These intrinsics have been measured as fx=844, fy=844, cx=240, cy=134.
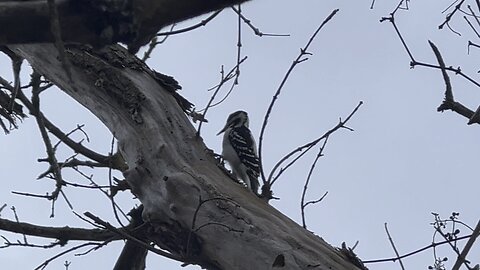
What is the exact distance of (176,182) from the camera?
3477 mm

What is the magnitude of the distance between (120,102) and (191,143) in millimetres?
436

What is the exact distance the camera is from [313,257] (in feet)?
10.2

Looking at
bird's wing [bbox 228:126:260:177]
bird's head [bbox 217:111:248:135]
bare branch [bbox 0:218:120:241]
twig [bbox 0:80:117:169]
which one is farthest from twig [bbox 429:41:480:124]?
bird's head [bbox 217:111:248:135]

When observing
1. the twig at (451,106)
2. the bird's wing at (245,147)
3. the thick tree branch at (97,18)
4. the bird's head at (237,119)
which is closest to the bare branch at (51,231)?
the twig at (451,106)

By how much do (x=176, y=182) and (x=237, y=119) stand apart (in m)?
6.58

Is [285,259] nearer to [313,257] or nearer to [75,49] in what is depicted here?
[313,257]

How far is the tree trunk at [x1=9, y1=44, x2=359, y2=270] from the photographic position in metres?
3.18

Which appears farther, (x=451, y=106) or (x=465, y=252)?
(x=451, y=106)

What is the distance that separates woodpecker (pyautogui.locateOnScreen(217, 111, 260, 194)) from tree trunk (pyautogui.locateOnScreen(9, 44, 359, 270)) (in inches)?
197

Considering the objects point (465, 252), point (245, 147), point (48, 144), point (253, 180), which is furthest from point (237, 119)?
point (465, 252)

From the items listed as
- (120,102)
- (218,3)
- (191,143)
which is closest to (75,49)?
(120,102)

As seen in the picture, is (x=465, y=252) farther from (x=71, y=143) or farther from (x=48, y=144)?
(x=71, y=143)

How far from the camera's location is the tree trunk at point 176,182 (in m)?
3.18

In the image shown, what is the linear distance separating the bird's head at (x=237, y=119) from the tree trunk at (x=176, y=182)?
570 centimetres
